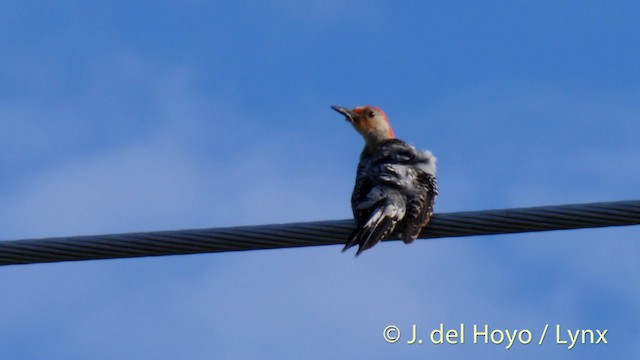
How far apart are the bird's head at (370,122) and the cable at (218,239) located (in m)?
4.51

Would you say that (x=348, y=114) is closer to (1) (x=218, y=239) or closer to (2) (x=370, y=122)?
(2) (x=370, y=122)

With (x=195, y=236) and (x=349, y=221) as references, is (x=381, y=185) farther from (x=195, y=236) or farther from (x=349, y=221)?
(x=195, y=236)

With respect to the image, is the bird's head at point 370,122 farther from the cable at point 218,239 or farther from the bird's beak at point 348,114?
the cable at point 218,239

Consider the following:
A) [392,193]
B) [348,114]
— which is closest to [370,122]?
[348,114]

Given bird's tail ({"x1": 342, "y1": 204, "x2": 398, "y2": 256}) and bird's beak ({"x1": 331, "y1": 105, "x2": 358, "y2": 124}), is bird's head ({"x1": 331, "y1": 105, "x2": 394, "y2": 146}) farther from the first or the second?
bird's tail ({"x1": 342, "y1": 204, "x2": 398, "y2": 256})

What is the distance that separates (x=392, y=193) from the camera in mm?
8562

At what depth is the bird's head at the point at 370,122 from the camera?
443 inches

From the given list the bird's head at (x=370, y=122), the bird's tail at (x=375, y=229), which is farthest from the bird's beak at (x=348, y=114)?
the bird's tail at (x=375, y=229)

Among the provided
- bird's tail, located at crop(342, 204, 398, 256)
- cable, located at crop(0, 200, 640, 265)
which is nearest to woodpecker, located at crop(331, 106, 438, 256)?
bird's tail, located at crop(342, 204, 398, 256)

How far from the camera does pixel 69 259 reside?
6.66m

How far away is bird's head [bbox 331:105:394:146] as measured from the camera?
11250mm

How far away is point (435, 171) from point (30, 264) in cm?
366

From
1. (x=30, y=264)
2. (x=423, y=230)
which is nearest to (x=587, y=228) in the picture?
(x=423, y=230)

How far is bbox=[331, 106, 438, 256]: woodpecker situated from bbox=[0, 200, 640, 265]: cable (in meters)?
0.72
